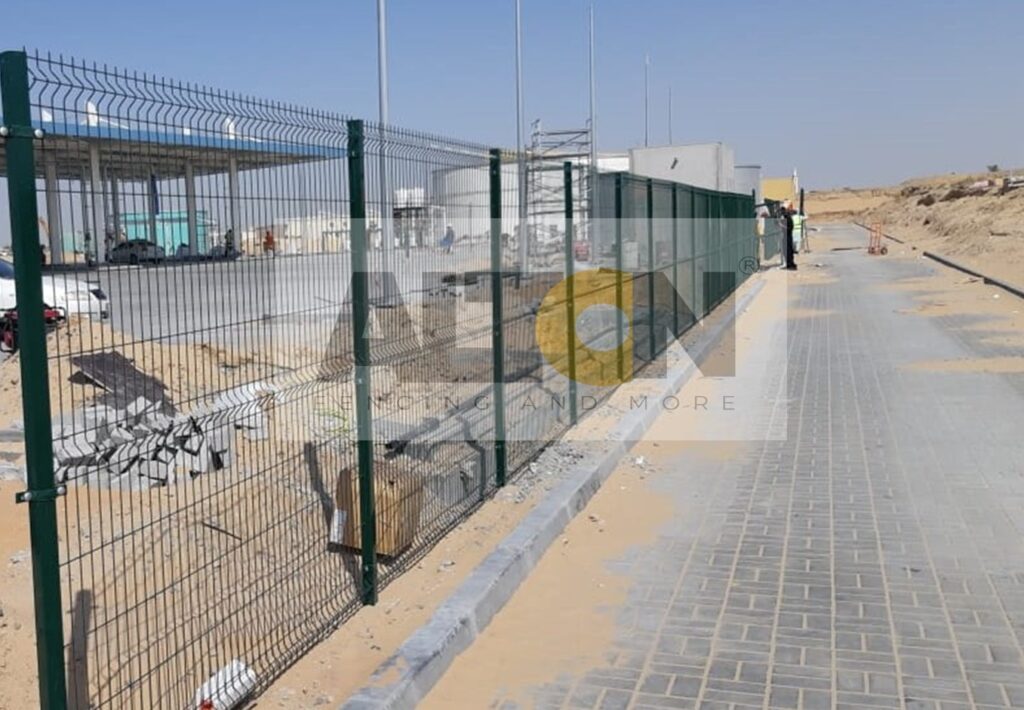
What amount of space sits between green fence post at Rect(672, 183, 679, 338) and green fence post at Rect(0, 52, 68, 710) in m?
12.1

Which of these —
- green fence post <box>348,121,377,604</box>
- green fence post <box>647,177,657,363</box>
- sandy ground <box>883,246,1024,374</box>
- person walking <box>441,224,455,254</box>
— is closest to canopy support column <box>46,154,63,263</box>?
green fence post <box>348,121,377,604</box>

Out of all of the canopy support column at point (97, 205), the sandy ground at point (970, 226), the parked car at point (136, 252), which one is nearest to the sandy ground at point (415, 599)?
the parked car at point (136, 252)

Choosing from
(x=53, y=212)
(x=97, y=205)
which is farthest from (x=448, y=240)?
(x=53, y=212)

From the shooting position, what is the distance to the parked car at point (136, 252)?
343cm

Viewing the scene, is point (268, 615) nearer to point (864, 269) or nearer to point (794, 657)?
point (794, 657)

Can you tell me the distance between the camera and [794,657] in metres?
4.72

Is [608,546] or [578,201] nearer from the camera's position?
[608,546]

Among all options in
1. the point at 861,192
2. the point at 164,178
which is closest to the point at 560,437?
the point at 164,178

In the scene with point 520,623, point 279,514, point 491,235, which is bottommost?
A: point 520,623

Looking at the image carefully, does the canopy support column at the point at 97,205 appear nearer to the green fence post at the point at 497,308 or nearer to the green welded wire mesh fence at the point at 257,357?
the green welded wire mesh fence at the point at 257,357

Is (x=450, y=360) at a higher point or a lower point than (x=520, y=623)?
higher

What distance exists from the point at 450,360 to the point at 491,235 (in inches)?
43.9

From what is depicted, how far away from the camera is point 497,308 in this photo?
23.3 ft

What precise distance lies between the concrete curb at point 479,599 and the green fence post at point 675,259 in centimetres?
655
